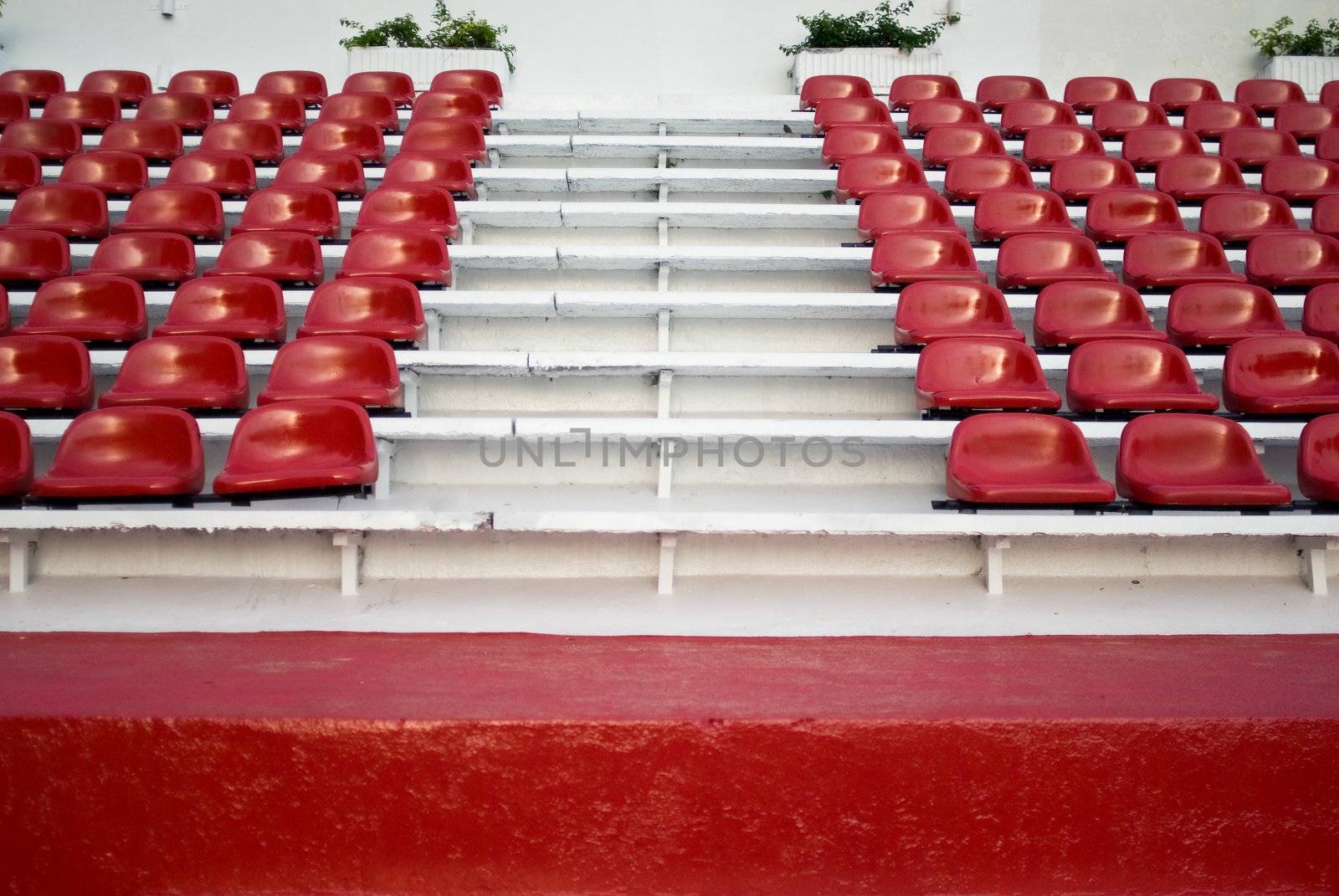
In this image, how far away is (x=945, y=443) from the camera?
3.09 meters

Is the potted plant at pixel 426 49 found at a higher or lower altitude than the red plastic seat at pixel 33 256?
higher

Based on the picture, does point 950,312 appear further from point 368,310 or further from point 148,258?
point 148,258

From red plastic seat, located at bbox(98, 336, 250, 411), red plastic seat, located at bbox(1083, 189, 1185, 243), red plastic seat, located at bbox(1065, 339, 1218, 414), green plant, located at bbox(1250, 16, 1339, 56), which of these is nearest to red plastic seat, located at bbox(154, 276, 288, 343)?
red plastic seat, located at bbox(98, 336, 250, 411)

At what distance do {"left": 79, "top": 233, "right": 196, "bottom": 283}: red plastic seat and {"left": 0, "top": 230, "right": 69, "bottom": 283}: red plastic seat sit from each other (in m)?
0.12

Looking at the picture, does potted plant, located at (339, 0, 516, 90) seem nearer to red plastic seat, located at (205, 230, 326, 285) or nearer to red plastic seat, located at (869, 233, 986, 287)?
red plastic seat, located at (205, 230, 326, 285)

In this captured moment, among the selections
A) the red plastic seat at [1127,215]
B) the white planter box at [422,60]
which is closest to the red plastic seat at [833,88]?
the red plastic seat at [1127,215]

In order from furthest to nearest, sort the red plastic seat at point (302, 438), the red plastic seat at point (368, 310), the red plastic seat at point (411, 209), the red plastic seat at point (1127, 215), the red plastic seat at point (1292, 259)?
the red plastic seat at point (1127, 215)
the red plastic seat at point (411, 209)
the red plastic seat at point (1292, 259)
the red plastic seat at point (368, 310)
the red plastic seat at point (302, 438)

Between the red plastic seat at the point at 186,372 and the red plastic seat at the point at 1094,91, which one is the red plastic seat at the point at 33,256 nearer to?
the red plastic seat at the point at 186,372

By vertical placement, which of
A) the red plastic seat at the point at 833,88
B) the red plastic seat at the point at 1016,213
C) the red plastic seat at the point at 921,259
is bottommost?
the red plastic seat at the point at 921,259

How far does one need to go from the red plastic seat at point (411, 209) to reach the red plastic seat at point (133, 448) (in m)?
1.63

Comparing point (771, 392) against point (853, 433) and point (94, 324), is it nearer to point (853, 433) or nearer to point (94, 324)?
point (853, 433)

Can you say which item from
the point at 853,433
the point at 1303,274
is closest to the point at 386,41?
the point at 853,433

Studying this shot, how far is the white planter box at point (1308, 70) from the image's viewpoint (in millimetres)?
6379

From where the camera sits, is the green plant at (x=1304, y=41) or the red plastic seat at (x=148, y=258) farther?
the green plant at (x=1304, y=41)
